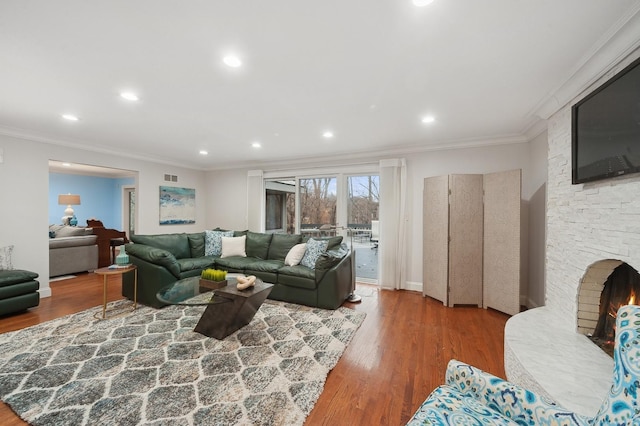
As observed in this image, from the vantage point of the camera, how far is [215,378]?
6.61 feet

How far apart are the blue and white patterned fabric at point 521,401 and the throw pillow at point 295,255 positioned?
9.56 ft

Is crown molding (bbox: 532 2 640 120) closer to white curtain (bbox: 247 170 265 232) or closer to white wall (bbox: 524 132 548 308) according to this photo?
white wall (bbox: 524 132 548 308)

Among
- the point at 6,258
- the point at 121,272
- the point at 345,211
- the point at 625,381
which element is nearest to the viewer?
the point at 625,381

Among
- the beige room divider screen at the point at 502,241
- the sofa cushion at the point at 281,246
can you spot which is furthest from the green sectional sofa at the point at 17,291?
the beige room divider screen at the point at 502,241

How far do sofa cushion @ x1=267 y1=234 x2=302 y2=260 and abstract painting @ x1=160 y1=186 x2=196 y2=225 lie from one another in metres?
2.60

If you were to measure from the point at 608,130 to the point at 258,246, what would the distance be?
14.5 ft

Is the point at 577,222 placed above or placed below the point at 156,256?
above

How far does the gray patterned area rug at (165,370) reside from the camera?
1669mm

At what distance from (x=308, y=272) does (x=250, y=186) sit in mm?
2956

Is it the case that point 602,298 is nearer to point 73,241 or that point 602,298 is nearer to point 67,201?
point 73,241

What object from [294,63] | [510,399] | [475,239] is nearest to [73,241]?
[294,63]

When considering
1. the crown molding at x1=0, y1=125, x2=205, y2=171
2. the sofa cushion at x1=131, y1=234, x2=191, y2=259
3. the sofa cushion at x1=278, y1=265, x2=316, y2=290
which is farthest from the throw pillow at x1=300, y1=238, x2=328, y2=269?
the crown molding at x1=0, y1=125, x2=205, y2=171

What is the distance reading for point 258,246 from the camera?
15.5 feet

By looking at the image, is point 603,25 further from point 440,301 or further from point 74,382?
point 74,382
